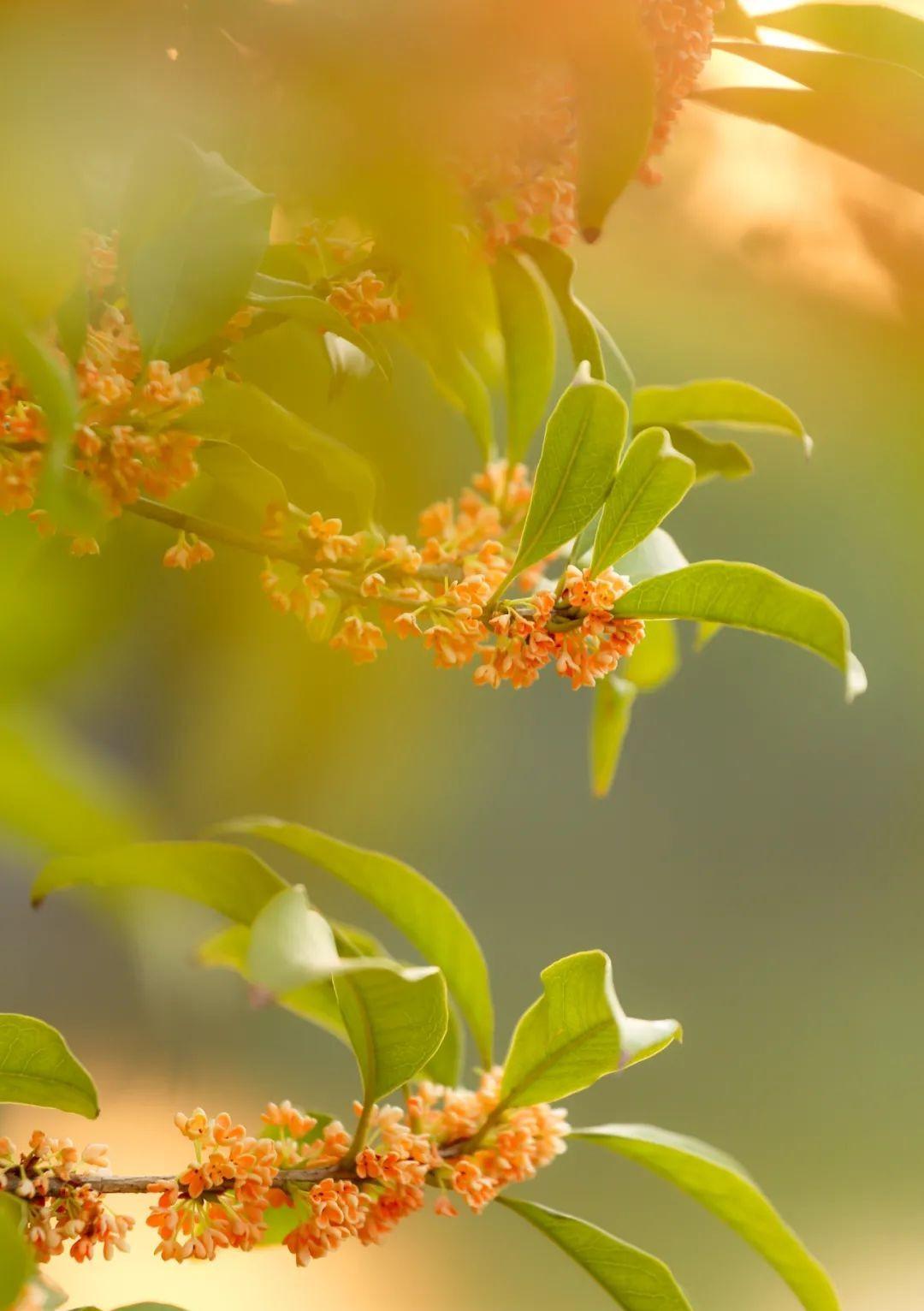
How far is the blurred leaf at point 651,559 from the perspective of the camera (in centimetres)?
35

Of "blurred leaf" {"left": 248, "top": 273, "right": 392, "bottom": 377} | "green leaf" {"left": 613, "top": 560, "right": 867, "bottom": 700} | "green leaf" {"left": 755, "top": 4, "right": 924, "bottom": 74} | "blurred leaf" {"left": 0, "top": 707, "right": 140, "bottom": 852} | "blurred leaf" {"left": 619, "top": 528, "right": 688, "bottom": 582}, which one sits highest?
"green leaf" {"left": 755, "top": 4, "right": 924, "bottom": 74}

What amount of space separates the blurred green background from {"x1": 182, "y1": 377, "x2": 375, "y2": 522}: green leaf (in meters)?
0.61

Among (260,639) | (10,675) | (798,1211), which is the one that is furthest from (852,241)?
(798,1211)

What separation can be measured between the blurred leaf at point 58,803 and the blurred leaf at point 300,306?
15 centimetres

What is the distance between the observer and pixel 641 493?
0.31 meters

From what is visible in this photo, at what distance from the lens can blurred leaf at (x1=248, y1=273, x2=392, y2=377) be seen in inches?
11.8

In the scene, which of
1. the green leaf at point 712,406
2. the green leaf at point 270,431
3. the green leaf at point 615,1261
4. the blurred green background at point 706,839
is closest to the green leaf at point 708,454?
the green leaf at point 712,406

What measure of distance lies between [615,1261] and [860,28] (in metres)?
0.41

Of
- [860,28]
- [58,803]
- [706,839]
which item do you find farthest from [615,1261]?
[706,839]

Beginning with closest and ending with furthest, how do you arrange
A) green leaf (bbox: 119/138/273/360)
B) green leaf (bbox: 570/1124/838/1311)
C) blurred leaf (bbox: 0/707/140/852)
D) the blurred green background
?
blurred leaf (bbox: 0/707/140/852), green leaf (bbox: 119/138/273/360), green leaf (bbox: 570/1124/838/1311), the blurred green background

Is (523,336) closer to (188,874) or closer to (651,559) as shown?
(651,559)

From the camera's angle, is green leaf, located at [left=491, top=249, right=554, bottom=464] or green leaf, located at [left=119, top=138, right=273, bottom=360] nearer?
green leaf, located at [left=119, top=138, right=273, bottom=360]

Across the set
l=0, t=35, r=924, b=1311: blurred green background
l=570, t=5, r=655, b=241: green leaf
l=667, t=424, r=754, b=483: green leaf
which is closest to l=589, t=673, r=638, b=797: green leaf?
l=667, t=424, r=754, b=483: green leaf

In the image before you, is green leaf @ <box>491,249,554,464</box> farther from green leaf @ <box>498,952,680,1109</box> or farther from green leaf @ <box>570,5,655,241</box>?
green leaf @ <box>498,952,680,1109</box>
